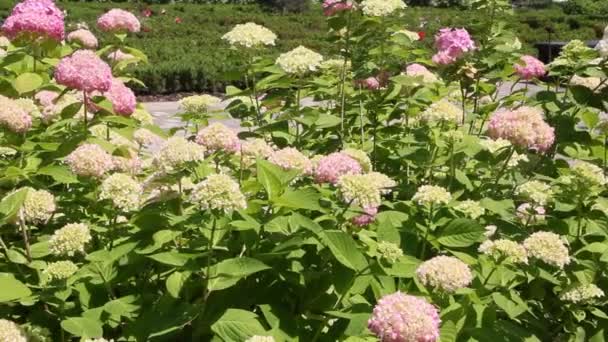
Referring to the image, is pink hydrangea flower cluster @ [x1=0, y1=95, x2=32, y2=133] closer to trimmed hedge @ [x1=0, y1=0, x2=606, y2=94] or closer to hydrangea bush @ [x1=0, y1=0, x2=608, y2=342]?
hydrangea bush @ [x1=0, y1=0, x2=608, y2=342]

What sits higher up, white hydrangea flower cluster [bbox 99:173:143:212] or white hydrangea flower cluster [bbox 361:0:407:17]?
white hydrangea flower cluster [bbox 361:0:407:17]

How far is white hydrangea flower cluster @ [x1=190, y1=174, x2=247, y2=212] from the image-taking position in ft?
5.08

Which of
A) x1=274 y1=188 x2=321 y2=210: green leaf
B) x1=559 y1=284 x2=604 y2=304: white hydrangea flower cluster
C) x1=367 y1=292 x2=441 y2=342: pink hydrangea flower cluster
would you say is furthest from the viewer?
x1=559 y1=284 x2=604 y2=304: white hydrangea flower cluster

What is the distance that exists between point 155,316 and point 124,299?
128mm

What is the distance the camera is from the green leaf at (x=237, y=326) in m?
1.53

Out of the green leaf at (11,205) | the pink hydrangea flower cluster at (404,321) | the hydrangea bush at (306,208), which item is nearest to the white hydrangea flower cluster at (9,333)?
the hydrangea bush at (306,208)

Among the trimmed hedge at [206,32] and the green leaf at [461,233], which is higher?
the green leaf at [461,233]

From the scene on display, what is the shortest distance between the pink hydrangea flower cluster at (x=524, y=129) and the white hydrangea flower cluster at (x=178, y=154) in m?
1.06

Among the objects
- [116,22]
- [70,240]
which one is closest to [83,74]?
[70,240]

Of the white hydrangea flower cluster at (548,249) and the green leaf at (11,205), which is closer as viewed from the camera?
the green leaf at (11,205)

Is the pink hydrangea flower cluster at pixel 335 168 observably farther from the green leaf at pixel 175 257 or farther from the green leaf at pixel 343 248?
the green leaf at pixel 175 257

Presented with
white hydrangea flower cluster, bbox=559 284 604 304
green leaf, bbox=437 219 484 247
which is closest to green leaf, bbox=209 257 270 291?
green leaf, bbox=437 219 484 247

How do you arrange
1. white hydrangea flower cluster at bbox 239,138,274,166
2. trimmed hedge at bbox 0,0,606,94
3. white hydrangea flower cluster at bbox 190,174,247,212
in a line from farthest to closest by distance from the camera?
trimmed hedge at bbox 0,0,606,94 < white hydrangea flower cluster at bbox 239,138,274,166 < white hydrangea flower cluster at bbox 190,174,247,212

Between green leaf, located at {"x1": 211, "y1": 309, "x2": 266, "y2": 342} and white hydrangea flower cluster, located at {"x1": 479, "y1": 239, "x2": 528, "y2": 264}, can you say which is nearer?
green leaf, located at {"x1": 211, "y1": 309, "x2": 266, "y2": 342}
